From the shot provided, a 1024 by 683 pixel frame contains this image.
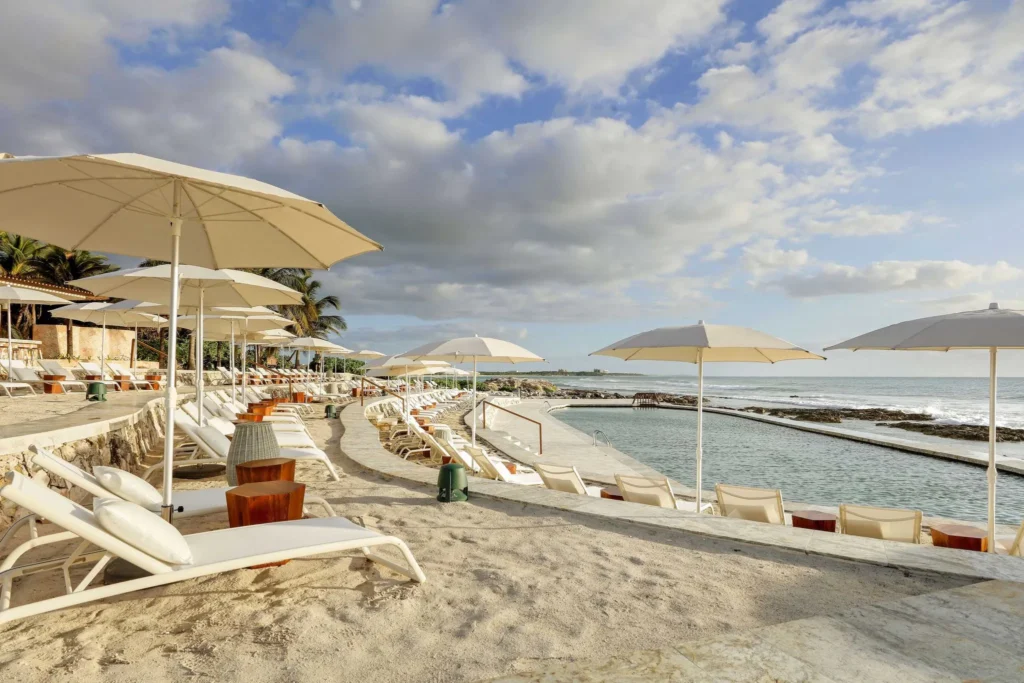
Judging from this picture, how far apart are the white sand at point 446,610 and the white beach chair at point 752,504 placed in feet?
5.19

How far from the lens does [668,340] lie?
532 cm

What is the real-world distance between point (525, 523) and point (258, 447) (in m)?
2.25

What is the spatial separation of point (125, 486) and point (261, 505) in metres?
0.75

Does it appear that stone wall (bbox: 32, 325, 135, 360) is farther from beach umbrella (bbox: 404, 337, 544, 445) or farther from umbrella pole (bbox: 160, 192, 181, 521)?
umbrella pole (bbox: 160, 192, 181, 521)

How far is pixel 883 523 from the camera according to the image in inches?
180

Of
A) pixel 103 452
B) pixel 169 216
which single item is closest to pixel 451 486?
pixel 169 216

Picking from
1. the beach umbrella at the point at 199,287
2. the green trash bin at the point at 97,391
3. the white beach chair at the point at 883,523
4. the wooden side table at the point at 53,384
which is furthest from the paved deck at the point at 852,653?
the wooden side table at the point at 53,384

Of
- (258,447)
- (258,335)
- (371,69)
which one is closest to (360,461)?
(258,447)

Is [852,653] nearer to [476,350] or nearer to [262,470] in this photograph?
[262,470]

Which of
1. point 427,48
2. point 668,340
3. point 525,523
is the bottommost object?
point 525,523

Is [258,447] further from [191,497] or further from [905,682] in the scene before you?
[905,682]

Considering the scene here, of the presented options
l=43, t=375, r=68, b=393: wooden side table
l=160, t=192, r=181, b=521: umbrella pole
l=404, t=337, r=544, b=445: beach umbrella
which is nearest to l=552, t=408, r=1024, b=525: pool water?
l=404, t=337, r=544, b=445: beach umbrella

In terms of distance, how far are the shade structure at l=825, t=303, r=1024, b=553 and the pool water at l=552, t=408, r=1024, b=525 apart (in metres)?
6.76

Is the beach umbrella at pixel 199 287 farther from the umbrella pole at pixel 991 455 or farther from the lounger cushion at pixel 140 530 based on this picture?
the umbrella pole at pixel 991 455
